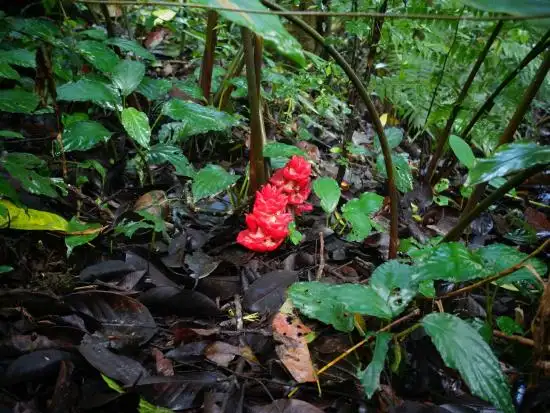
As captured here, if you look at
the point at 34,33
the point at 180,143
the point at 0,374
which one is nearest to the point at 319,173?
the point at 180,143

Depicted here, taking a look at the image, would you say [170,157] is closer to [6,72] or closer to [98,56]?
[98,56]

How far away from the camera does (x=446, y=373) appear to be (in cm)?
146

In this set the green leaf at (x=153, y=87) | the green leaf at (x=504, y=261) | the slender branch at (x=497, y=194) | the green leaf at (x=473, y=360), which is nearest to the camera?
the green leaf at (x=473, y=360)

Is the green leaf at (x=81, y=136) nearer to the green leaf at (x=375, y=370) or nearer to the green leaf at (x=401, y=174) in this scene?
the green leaf at (x=401, y=174)

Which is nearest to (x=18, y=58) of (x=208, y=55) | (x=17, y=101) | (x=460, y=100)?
(x=17, y=101)

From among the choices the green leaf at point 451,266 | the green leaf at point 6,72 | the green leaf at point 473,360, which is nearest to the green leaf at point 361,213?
the green leaf at point 451,266

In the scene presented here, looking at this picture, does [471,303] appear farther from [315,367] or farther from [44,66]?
[44,66]

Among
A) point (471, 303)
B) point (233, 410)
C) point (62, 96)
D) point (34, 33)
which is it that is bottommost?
point (233, 410)

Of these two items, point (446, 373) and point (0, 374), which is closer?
point (0, 374)

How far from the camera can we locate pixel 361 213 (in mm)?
1965

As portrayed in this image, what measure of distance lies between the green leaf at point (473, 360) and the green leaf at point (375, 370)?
0.12 meters

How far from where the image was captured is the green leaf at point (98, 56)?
2146 millimetres

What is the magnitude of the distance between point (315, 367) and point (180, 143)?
1.52 m

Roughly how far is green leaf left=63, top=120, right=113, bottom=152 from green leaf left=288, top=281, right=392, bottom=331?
3.69 feet
